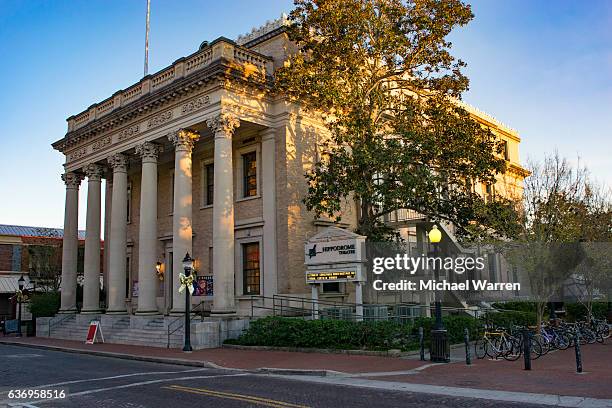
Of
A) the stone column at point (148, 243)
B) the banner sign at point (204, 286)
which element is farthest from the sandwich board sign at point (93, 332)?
the banner sign at point (204, 286)

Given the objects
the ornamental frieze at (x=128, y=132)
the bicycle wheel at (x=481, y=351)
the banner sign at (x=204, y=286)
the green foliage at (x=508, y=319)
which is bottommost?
the bicycle wheel at (x=481, y=351)

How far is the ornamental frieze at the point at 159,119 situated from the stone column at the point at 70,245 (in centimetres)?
996

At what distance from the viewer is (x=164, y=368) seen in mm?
17125

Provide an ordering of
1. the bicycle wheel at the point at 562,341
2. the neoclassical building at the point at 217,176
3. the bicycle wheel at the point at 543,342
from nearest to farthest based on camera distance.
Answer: the bicycle wheel at the point at 543,342, the bicycle wheel at the point at 562,341, the neoclassical building at the point at 217,176

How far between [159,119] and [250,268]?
8.55 metres

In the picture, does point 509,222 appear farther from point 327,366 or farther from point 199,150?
point 199,150

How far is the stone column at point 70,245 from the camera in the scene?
108ft

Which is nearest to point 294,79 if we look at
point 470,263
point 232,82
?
point 232,82

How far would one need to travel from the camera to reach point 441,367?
15391 mm

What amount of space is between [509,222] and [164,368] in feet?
43.1

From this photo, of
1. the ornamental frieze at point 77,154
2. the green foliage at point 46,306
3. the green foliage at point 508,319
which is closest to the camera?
the green foliage at point 508,319

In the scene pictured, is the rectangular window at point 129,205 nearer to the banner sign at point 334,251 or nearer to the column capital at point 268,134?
the column capital at point 268,134

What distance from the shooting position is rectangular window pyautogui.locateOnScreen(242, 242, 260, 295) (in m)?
27.0

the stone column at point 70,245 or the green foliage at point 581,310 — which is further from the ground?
the stone column at point 70,245
